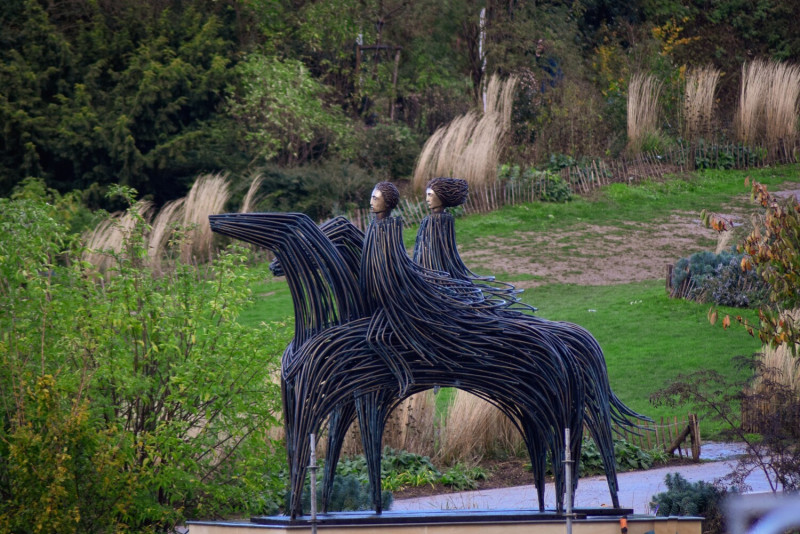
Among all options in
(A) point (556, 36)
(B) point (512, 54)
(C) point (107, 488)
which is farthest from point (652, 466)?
(A) point (556, 36)

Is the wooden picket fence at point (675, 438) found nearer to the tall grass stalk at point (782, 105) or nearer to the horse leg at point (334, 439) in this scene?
the horse leg at point (334, 439)

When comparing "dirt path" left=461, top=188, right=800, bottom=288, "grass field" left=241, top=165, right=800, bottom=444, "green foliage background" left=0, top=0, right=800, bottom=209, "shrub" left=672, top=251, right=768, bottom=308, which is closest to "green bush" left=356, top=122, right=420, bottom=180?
"green foliage background" left=0, top=0, right=800, bottom=209

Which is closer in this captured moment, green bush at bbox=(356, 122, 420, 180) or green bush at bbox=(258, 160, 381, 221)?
green bush at bbox=(258, 160, 381, 221)

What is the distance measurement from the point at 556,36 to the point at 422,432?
21.3 m

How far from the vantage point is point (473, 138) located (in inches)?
870

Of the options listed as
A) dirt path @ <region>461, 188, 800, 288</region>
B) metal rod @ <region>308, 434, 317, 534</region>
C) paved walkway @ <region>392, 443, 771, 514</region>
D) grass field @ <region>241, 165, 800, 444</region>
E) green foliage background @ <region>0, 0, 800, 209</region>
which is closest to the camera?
metal rod @ <region>308, 434, 317, 534</region>

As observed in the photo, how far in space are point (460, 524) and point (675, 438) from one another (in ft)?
22.6

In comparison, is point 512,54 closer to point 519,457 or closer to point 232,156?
point 232,156

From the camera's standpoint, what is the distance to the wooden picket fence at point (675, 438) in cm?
1240

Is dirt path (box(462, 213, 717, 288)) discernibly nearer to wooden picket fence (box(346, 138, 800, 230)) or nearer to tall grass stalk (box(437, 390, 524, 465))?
wooden picket fence (box(346, 138, 800, 230))

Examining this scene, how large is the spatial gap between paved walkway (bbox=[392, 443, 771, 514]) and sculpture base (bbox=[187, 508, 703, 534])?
2.50 meters

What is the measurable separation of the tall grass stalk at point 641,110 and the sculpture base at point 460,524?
20.1 m

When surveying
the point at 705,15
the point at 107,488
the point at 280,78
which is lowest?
the point at 107,488

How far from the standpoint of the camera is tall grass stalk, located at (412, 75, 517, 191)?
2227 centimetres
